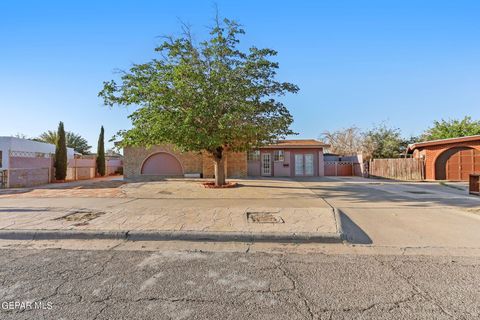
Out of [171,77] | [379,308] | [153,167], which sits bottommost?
[379,308]

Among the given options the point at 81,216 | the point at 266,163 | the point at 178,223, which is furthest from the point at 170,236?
the point at 266,163

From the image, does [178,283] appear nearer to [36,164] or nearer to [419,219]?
[419,219]

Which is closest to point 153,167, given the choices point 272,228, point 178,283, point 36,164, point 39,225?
point 36,164

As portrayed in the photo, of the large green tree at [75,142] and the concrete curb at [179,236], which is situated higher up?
the large green tree at [75,142]

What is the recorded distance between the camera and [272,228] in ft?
17.4

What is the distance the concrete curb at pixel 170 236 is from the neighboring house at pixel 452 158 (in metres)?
18.3

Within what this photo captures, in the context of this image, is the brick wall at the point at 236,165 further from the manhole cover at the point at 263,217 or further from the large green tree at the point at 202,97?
the manhole cover at the point at 263,217

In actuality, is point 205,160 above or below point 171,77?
below

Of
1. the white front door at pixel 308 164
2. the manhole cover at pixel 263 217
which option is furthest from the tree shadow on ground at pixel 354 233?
the white front door at pixel 308 164

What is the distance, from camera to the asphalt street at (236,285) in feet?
8.31

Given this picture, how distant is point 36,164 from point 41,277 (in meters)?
19.1

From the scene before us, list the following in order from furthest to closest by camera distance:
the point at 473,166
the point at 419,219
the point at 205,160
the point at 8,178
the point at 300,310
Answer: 1. the point at 205,160
2. the point at 473,166
3. the point at 8,178
4. the point at 419,219
5. the point at 300,310

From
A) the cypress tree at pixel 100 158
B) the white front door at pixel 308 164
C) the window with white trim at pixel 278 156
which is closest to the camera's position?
Answer: the window with white trim at pixel 278 156

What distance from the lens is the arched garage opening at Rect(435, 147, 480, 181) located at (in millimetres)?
16906
